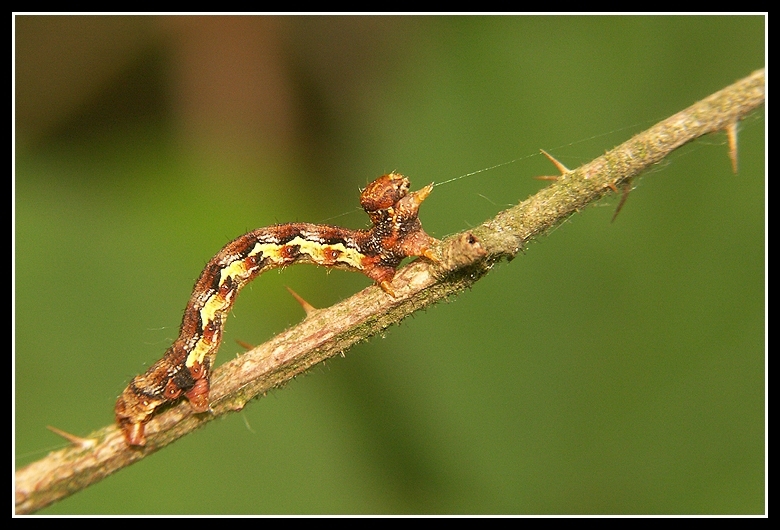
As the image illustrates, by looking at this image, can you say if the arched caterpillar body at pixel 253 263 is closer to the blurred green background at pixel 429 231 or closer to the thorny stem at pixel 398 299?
the thorny stem at pixel 398 299

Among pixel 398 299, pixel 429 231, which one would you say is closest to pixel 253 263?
pixel 398 299

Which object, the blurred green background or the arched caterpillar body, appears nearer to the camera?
the arched caterpillar body

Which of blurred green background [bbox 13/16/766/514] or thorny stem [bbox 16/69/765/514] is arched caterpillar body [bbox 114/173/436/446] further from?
blurred green background [bbox 13/16/766/514]

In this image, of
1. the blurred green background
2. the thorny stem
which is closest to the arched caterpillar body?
the thorny stem

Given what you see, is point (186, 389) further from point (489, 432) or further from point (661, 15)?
point (661, 15)

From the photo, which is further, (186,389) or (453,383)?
(453,383)

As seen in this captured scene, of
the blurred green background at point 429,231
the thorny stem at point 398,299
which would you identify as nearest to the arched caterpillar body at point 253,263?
the thorny stem at point 398,299

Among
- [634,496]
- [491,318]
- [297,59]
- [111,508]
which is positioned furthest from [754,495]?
[297,59]
